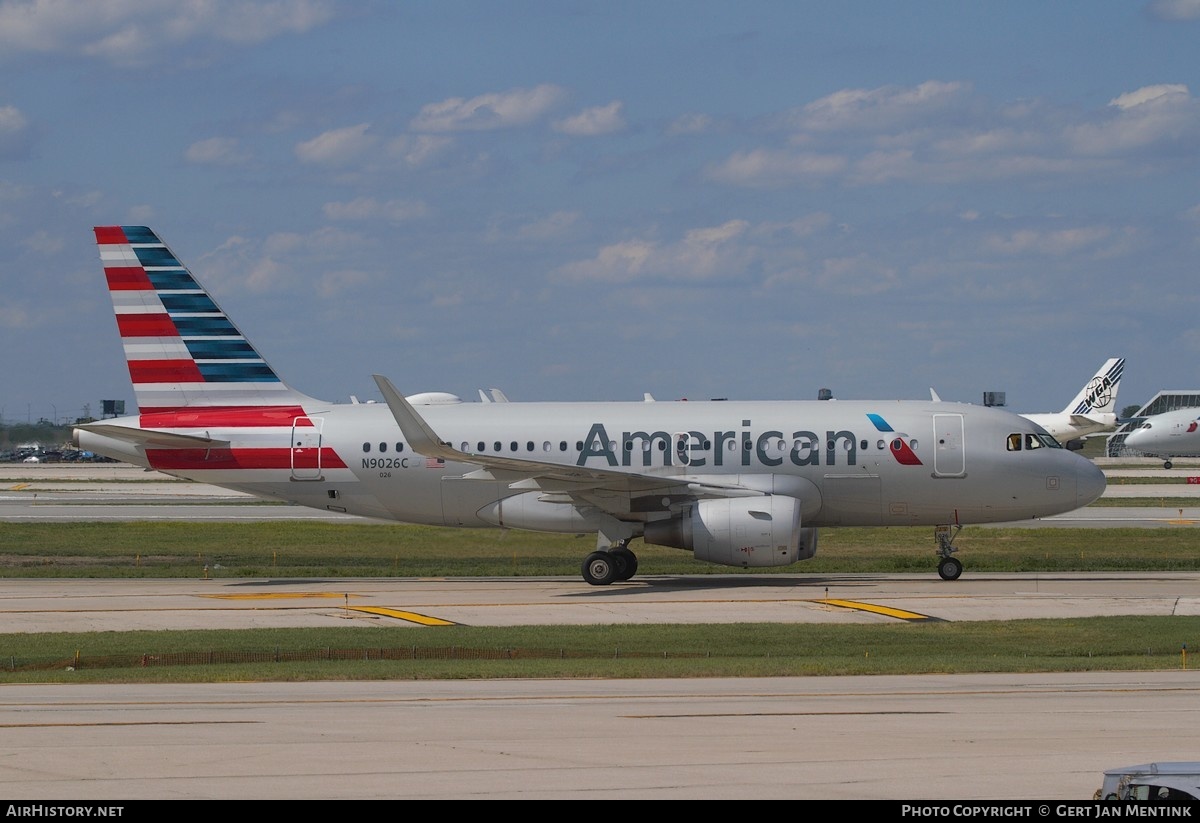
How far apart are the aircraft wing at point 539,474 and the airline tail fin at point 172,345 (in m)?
5.87

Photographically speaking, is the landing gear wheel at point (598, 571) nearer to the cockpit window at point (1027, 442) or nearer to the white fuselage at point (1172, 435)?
the cockpit window at point (1027, 442)

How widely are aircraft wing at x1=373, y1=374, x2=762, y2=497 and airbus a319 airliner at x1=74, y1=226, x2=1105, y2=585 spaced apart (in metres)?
0.06

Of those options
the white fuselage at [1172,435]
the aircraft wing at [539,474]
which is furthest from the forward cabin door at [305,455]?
the white fuselage at [1172,435]

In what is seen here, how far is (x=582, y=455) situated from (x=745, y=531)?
4925 millimetres

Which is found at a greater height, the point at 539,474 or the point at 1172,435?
the point at 1172,435

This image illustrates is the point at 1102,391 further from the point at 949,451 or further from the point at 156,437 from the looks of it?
the point at 156,437

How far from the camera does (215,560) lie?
42.1 m

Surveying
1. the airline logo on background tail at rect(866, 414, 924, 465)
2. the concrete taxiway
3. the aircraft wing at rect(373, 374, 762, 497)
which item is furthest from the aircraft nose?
the concrete taxiway

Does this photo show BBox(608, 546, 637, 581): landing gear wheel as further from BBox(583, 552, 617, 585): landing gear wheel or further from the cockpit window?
the cockpit window

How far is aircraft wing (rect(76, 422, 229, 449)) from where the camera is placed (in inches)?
1380

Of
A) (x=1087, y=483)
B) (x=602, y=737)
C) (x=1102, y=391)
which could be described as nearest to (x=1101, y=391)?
A: (x=1102, y=391)

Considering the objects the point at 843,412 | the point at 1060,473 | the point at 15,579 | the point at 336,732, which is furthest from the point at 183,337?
the point at 336,732

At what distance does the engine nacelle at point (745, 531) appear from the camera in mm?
32250

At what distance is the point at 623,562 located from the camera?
34.0 metres
